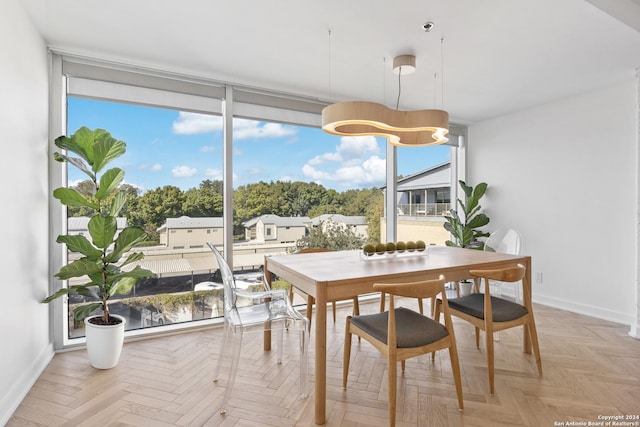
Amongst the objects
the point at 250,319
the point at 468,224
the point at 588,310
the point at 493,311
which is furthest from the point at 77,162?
the point at 588,310

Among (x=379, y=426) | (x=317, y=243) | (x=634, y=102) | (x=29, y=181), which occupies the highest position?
(x=634, y=102)

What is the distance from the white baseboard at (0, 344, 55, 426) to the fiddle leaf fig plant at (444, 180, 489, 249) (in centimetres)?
431

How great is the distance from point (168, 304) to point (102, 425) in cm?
153

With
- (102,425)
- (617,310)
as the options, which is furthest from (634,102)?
(102,425)

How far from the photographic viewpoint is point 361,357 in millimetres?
2703

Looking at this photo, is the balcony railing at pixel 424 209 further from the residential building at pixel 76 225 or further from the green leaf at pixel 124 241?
the residential building at pixel 76 225

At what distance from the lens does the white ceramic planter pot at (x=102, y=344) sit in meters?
2.48

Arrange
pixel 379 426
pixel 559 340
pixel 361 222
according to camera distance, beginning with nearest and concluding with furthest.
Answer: pixel 379 426 → pixel 559 340 → pixel 361 222

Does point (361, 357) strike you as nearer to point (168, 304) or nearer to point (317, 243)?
point (317, 243)

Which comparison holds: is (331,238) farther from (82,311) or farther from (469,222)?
(82,311)

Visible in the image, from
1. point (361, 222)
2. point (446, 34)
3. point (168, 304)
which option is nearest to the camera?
point (446, 34)

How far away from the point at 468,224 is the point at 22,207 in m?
4.65

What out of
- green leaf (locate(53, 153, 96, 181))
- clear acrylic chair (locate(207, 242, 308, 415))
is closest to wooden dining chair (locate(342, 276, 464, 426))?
clear acrylic chair (locate(207, 242, 308, 415))

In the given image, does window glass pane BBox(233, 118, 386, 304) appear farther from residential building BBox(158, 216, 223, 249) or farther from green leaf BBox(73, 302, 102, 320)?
green leaf BBox(73, 302, 102, 320)
